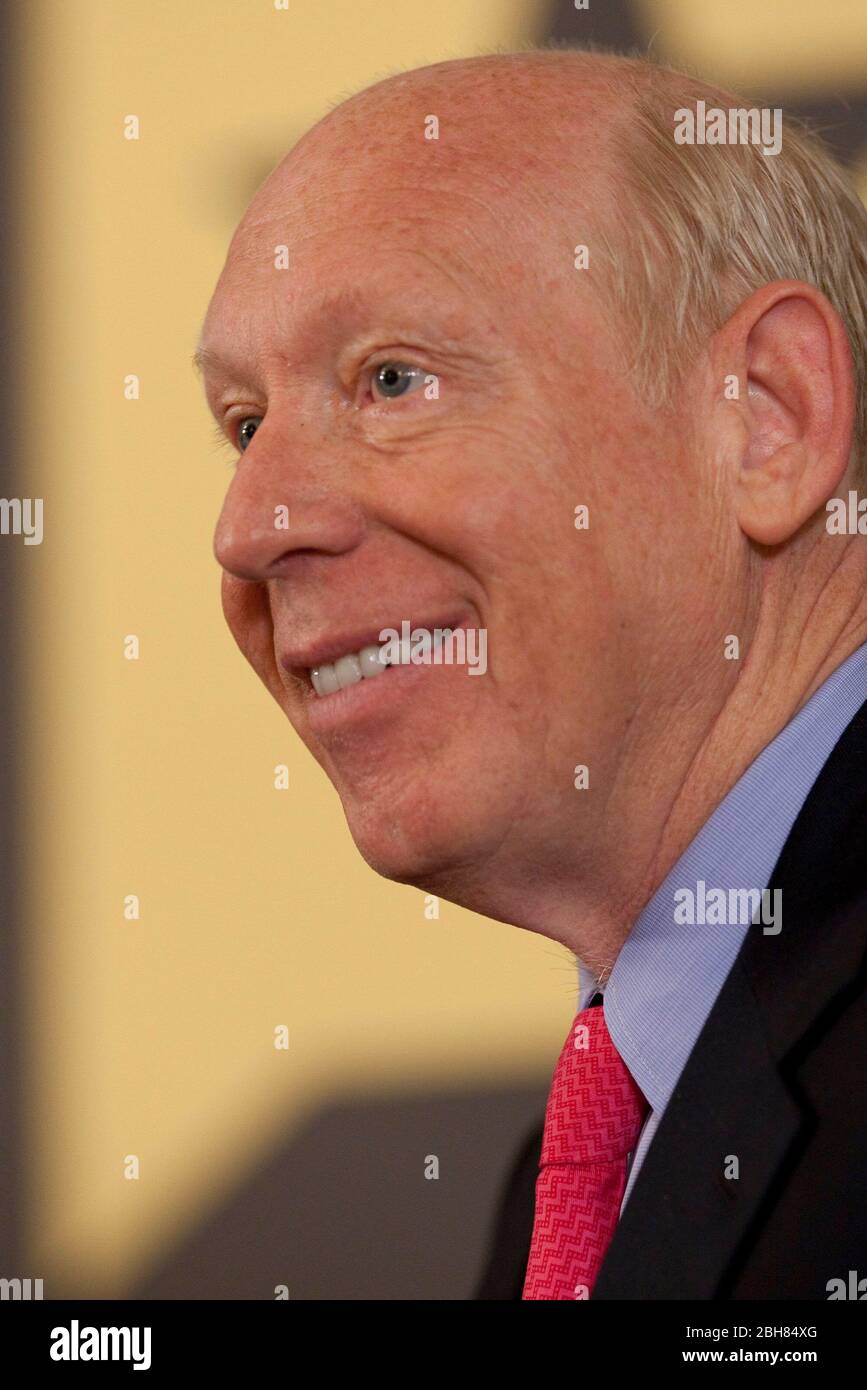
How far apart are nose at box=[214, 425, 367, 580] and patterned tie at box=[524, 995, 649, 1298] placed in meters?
0.40

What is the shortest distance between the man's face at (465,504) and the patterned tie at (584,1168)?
0.16 meters

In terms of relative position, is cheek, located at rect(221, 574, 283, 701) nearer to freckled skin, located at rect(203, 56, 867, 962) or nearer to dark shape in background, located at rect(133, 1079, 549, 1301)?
freckled skin, located at rect(203, 56, 867, 962)

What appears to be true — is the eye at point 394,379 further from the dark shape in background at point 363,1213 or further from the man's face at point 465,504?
the dark shape in background at point 363,1213

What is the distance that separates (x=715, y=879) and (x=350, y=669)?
0.92 feet

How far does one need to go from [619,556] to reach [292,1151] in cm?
146

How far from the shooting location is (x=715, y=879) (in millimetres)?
1041

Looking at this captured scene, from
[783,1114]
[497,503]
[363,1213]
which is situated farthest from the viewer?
[363,1213]

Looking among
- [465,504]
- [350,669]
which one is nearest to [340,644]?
[350,669]

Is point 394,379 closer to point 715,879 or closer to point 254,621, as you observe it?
point 254,621

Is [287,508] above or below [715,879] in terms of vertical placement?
above

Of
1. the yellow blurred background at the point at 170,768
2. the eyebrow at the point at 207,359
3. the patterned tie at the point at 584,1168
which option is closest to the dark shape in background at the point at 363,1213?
the yellow blurred background at the point at 170,768

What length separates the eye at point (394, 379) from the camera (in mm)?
1069

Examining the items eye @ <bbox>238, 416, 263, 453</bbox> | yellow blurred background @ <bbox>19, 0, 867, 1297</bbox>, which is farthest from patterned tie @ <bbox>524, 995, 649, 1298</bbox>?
yellow blurred background @ <bbox>19, 0, 867, 1297</bbox>
